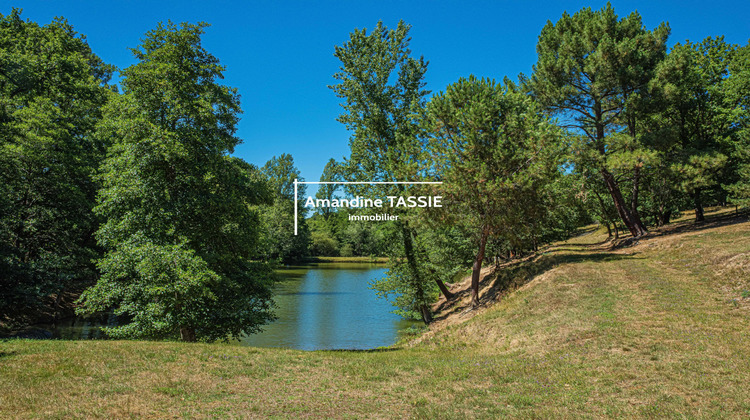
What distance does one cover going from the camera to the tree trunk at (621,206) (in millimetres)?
27484

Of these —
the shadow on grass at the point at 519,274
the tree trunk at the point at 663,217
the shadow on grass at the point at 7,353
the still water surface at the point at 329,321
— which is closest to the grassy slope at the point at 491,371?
the shadow on grass at the point at 7,353

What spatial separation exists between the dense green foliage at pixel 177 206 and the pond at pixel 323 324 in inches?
148

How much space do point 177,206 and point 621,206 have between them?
29.3 meters

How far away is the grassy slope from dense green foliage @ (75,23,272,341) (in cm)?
279

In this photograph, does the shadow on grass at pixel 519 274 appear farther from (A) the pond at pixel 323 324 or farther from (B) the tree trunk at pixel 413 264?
(A) the pond at pixel 323 324

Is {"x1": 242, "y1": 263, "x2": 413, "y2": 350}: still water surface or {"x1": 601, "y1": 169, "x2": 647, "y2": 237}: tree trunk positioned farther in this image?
{"x1": 601, "y1": 169, "x2": 647, "y2": 237}: tree trunk

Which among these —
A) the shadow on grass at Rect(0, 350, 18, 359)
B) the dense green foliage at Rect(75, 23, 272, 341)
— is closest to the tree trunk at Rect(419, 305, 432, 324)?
the dense green foliage at Rect(75, 23, 272, 341)

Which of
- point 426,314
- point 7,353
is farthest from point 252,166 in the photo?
point 426,314

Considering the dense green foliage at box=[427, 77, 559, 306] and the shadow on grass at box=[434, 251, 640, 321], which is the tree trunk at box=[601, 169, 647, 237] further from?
the dense green foliage at box=[427, 77, 559, 306]

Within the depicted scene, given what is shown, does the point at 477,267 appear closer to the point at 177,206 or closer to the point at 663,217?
the point at 177,206

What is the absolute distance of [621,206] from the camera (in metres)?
28.5

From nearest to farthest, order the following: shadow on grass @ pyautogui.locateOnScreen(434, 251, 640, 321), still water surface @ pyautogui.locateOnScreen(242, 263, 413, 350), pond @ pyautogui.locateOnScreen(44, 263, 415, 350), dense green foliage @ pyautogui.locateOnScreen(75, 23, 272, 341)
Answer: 1. dense green foliage @ pyautogui.locateOnScreen(75, 23, 272, 341)
2. shadow on grass @ pyautogui.locateOnScreen(434, 251, 640, 321)
3. pond @ pyautogui.locateOnScreen(44, 263, 415, 350)
4. still water surface @ pyautogui.locateOnScreen(242, 263, 413, 350)

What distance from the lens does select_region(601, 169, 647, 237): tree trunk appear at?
27484 mm

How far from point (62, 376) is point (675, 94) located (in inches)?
1232
